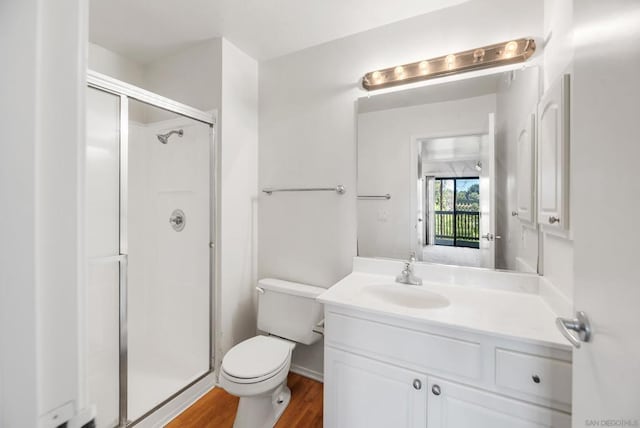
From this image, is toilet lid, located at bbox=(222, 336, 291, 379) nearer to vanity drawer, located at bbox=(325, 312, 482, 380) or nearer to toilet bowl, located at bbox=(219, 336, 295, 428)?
toilet bowl, located at bbox=(219, 336, 295, 428)

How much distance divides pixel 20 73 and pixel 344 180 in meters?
1.57

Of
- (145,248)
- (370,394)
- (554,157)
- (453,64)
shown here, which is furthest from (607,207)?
(145,248)

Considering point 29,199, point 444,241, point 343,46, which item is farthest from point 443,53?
point 29,199

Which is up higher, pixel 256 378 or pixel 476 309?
pixel 476 309

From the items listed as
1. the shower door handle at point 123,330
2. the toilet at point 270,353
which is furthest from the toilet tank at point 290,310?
the shower door handle at point 123,330

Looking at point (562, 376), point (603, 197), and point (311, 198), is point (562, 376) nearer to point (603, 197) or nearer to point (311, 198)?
point (603, 197)

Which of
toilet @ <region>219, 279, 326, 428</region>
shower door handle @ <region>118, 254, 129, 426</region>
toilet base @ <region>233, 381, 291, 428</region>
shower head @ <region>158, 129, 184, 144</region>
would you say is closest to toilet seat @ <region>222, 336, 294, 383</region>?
toilet @ <region>219, 279, 326, 428</region>

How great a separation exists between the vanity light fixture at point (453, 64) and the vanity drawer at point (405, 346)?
4.46ft

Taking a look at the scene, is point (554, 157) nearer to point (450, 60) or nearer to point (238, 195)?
point (450, 60)

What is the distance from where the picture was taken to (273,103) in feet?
6.73

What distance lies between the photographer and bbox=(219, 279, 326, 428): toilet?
1.36 meters

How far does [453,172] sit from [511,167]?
27cm

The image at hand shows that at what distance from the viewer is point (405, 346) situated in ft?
3.68

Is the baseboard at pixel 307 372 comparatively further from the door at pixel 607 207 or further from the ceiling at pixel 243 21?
the ceiling at pixel 243 21
